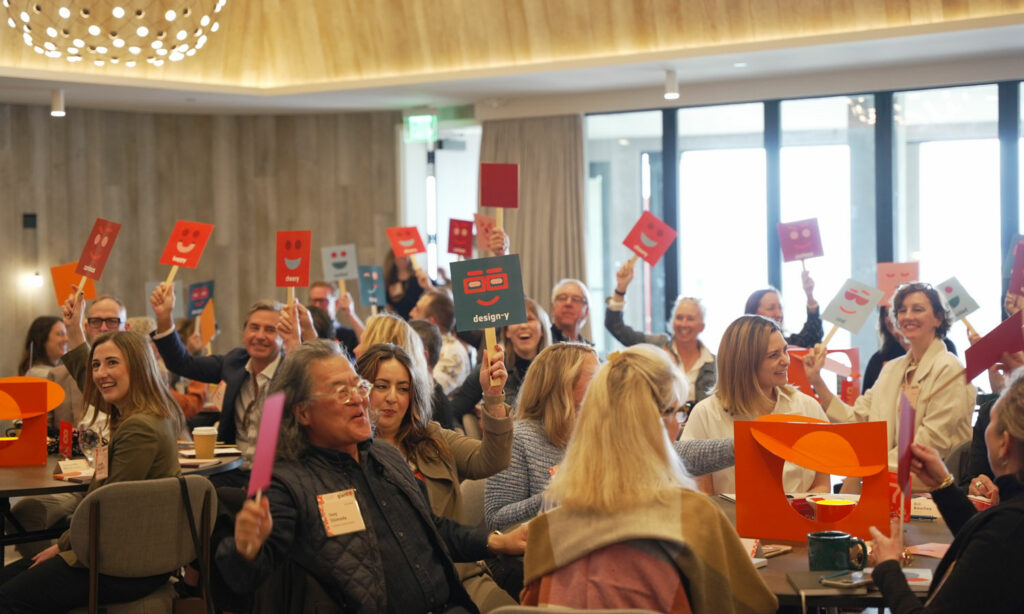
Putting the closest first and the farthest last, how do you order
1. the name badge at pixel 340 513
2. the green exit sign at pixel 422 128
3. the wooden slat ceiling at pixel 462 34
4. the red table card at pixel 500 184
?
1. the name badge at pixel 340 513
2. the red table card at pixel 500 184
3. the wooden slat ceiling at pixel 462 34
4. the green exit sign at pixel 422 128

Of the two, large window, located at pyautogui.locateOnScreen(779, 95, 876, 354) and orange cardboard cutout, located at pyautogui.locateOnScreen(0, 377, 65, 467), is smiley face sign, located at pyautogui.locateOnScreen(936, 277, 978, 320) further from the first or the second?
orange cardboard cutout, located at pyautogui.locateOnScreen(0, 377, 65, 467)

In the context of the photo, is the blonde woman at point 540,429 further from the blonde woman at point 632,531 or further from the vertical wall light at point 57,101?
the vertical wall light at point 57,101

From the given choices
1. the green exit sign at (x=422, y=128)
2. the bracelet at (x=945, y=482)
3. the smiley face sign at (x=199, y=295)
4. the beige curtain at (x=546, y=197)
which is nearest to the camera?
the bracelet at (x=945, y=482)

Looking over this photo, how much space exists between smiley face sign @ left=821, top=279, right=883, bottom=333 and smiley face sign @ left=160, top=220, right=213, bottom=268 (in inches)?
136

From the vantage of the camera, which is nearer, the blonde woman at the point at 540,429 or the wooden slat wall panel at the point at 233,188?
the blonde woman at the point at 540,429

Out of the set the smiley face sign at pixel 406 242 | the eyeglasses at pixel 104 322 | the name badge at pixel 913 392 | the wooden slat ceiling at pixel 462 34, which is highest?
the wooden slat ceiling at pixel 462 34

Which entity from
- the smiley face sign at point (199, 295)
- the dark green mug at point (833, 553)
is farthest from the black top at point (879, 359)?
the smiley face sign at point (199, 295)

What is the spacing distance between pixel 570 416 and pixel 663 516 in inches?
47.3

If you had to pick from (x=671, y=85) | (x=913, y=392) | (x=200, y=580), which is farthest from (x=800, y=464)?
(x=671, y=85)

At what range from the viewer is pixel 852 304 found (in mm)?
5781

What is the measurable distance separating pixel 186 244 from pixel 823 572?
3962 mm

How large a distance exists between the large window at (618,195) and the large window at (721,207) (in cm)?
33

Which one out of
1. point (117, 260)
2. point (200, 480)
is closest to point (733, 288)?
point (117, 260)

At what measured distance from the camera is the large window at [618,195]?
385 inches
